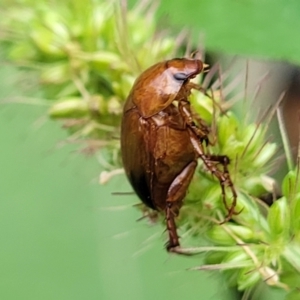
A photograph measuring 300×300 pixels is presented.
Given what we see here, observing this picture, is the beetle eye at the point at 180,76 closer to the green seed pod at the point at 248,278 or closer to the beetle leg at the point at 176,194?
the beetle leg at the point at 176,194

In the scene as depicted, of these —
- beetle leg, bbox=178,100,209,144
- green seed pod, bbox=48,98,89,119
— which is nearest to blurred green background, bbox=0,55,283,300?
green seed pod, bbox=48,98,89,119

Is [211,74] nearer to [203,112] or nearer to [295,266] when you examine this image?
[203,112]

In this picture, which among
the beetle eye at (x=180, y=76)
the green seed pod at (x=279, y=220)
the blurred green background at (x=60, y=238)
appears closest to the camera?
the green seed pod at (x=279, y=220)

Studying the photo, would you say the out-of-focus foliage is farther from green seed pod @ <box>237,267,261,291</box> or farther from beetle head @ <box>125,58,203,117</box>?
green seed pod @ <box>237,267,261,291</box>

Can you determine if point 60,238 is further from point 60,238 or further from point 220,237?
point 220,237

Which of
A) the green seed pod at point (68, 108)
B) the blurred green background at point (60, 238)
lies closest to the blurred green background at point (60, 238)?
the blurred green background at point (60, 238)

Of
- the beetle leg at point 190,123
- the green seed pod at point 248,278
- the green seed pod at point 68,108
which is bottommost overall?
the green seed pod at point 248,278

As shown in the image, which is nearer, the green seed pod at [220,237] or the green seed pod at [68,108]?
the green seed pod at [220,237]

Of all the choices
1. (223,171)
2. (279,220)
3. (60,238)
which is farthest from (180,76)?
(60,238)
